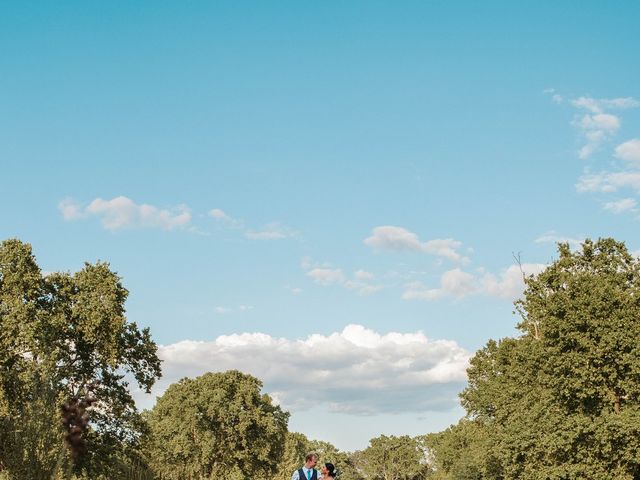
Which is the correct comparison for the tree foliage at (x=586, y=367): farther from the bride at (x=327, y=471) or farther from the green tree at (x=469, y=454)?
the bride at (x=327, y=471)

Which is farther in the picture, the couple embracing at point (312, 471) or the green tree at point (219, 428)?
the green tree at point (219, 428)

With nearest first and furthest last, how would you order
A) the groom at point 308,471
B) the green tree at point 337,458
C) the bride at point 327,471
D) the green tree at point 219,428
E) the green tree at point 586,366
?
the bride at point 327,471 → the groom at point 308,471 → the green tree at point 586,366 → the green tree at point 219,428 → the green tree at point 337,458

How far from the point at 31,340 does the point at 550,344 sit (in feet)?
86.2

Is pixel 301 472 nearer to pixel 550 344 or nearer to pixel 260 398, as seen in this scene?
pixel 550 344

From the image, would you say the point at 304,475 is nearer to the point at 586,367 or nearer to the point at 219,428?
the point at 586,367

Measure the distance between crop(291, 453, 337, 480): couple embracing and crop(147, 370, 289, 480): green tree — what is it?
51.3m

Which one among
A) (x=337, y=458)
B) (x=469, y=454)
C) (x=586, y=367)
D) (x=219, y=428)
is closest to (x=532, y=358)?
(x=586, y=367)

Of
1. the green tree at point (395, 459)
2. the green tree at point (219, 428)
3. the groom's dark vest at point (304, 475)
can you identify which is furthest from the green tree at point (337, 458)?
the groom's dark vest at point (304, 475)

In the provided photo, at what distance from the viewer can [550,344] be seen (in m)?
34.9

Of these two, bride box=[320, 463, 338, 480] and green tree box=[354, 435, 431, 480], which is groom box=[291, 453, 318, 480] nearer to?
bride box=[320, 463, 338, 480]

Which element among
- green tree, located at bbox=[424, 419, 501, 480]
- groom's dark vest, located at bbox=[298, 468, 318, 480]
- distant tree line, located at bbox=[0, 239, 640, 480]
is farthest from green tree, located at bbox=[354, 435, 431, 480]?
groom's dark vest, located at bbox=[298, 468, 318, 480]

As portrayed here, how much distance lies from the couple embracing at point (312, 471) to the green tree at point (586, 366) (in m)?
21.5

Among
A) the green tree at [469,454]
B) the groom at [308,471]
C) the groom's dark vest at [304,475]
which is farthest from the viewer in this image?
the green tree at [469,454]

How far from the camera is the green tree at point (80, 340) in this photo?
107 feet
